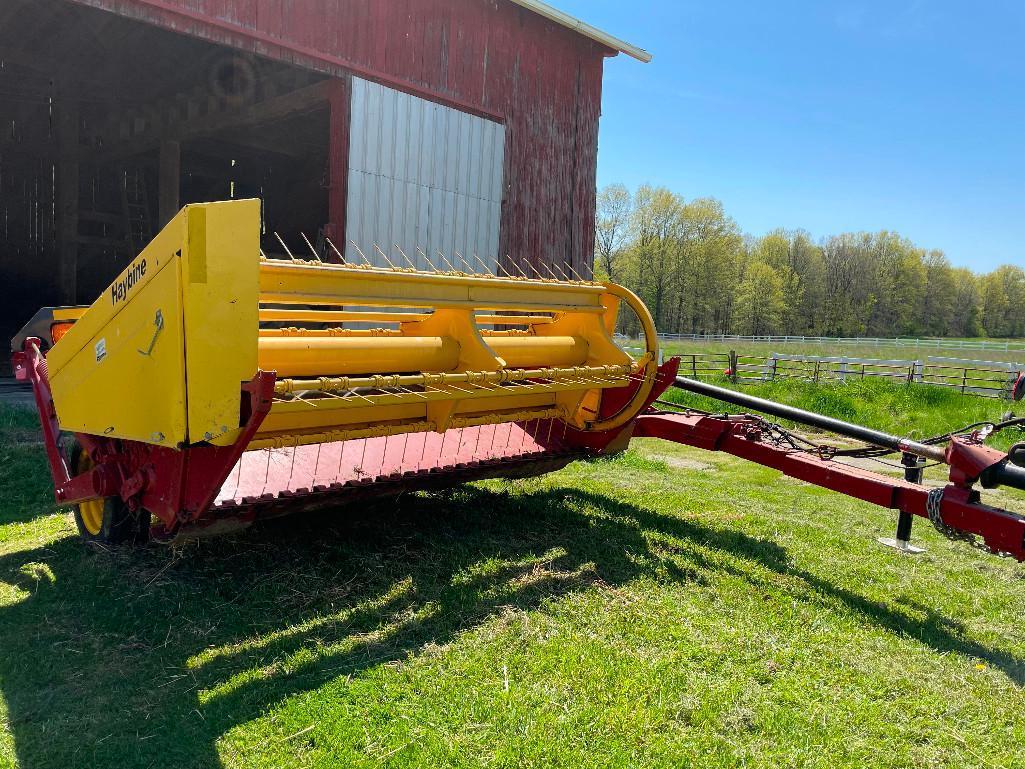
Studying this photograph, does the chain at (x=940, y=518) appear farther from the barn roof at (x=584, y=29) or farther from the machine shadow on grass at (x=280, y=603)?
the barn roof at (x=584, y=29)

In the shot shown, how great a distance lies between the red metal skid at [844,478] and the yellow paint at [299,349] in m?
0.46

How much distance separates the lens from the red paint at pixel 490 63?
25.3 feet

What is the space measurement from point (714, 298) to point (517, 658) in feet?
171

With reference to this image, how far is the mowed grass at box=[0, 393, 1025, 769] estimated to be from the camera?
8.80ft

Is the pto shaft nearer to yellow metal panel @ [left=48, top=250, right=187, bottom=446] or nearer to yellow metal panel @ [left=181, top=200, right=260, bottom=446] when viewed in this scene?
yellow metal panel @ [left=181, top=200, right=260, bottom=446]

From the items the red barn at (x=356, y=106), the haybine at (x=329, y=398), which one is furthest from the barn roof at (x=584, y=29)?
the haybine at (x=329, y=398)

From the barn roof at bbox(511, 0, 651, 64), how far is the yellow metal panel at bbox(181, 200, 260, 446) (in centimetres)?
860

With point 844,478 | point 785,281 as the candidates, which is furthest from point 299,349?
point 785,281

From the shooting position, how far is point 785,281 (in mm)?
58375

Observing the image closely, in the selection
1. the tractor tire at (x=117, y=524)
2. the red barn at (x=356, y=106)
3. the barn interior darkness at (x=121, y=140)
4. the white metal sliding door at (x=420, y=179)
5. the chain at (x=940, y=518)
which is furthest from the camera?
the barn interior darkness at (x=121, y=140)

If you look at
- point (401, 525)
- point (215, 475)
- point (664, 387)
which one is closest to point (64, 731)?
point (215, 475)

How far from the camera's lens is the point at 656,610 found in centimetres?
382

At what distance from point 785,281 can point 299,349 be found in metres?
59.9

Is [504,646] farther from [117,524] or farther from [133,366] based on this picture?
[117,524]
